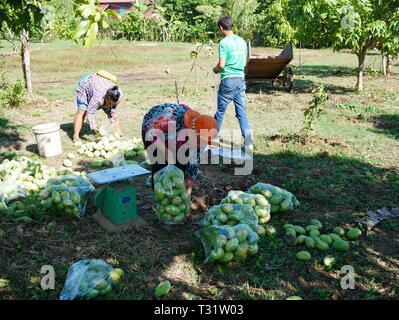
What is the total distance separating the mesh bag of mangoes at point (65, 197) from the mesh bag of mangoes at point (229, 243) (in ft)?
5.21

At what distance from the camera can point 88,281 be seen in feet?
8.55

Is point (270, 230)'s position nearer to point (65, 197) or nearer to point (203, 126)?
point (203, 126)

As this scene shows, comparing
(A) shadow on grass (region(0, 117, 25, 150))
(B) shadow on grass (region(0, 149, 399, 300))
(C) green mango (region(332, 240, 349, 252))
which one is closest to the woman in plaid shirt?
(A) shadow on grass (region(0, 117, 25, 150))

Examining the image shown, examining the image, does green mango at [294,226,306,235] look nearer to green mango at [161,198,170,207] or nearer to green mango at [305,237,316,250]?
green mango at [305,237,316,250]

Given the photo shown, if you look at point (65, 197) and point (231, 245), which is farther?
point (65, 197)

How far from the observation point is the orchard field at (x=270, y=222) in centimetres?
285

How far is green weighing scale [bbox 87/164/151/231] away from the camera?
3549 millimetres

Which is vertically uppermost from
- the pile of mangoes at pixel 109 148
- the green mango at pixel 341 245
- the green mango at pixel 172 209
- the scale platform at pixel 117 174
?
the scale platform at pixel 117 174

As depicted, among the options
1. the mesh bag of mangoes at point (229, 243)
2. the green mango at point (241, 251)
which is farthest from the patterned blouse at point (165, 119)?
the green mango at point (241, 251)

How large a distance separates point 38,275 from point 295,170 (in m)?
3.86

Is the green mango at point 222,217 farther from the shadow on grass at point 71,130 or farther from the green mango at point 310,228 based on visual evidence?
the shadow on grass at point 71,130

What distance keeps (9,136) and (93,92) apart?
2.16 m

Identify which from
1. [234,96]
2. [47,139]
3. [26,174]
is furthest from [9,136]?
[234,96]

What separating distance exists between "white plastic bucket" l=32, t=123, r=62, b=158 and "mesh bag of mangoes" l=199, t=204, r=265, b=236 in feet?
11.6
